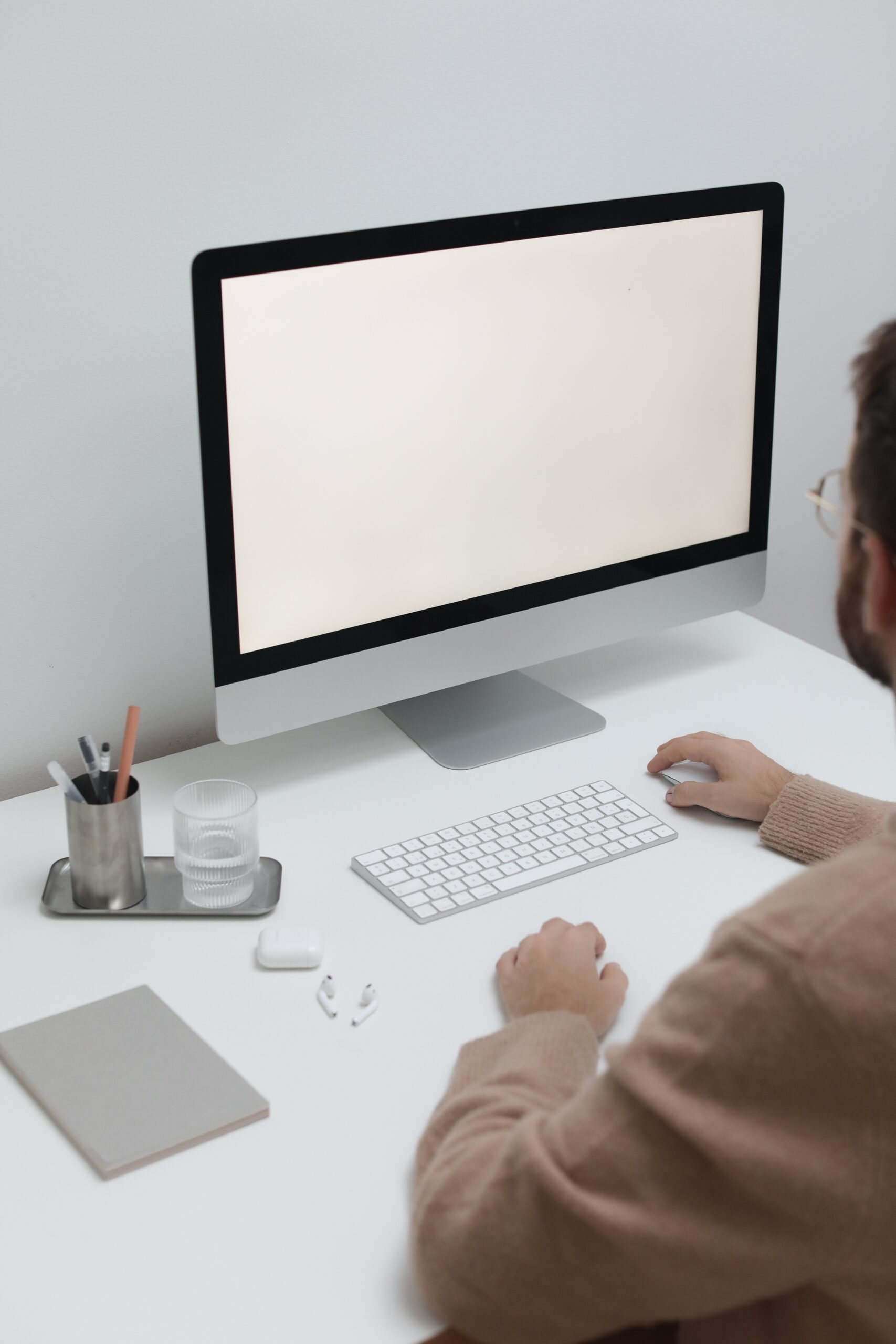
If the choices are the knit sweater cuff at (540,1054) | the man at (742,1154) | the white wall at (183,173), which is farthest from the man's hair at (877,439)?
the white wall at (183,173)

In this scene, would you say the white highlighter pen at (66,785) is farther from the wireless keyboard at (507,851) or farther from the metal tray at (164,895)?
the wireless keyboard at (507,851)

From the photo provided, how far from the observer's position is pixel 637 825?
3.79 feet

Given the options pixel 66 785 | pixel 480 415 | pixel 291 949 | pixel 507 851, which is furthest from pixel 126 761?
pixel 480 415

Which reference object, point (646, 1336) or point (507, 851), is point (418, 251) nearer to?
point (507, 851)

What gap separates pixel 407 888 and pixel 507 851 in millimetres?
103

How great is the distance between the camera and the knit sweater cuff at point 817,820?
43.6 inches

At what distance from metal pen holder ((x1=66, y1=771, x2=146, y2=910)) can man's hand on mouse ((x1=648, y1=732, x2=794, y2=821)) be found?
1.61ft

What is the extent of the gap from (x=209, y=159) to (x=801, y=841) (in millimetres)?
826

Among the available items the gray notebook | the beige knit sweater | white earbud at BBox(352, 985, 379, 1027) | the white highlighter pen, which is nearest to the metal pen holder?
the white highlighter pen

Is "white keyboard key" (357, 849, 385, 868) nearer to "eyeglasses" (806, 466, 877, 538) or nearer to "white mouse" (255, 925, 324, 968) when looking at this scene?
"white mouse" (255, 925, 324, 968)

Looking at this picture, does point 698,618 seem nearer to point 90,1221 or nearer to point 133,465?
point 133,465

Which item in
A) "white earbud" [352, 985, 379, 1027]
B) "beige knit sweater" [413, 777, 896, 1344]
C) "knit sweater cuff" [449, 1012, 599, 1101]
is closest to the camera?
"beige knit sweater" [413, 777, 896, 1344]

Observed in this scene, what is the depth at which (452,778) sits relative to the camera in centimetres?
124

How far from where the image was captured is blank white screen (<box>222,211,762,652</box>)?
107 centimetres
